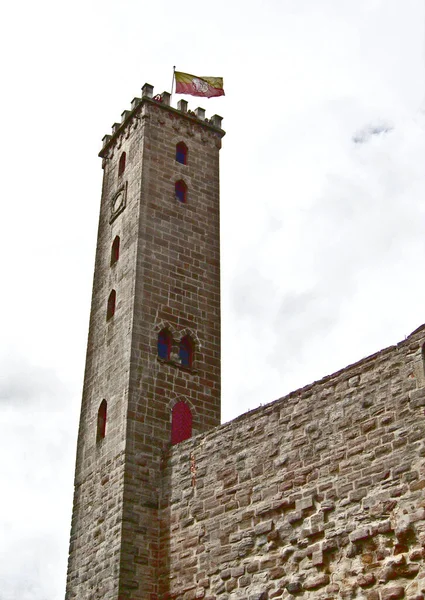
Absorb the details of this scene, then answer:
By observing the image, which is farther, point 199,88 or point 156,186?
point 199,88

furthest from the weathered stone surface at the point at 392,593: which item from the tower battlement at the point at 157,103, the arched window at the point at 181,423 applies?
the tower battlement at the point at 157,103

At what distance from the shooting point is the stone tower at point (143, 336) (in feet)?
53.2

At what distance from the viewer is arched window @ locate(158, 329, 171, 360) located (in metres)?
18.3

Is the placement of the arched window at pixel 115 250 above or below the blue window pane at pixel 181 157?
below

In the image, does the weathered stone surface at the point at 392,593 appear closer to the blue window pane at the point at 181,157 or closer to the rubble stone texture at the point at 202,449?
the rubble stone texture at the point at 202,449

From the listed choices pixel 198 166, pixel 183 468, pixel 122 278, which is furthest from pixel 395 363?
pixel 198 166

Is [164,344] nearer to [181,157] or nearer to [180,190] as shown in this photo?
[180,190]

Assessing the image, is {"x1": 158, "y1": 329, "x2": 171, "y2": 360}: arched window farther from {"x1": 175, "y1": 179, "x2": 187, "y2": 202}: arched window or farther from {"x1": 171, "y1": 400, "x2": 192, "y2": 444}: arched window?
{"x1": 175, "y1": 179, "x2": 187, "y2": 202}: arched window

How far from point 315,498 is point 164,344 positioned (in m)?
6.30

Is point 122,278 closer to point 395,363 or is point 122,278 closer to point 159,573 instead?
point 159,573

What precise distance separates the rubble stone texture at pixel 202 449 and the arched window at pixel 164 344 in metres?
0.14

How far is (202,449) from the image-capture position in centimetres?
1574

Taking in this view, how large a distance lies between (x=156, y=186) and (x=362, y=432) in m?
9.36

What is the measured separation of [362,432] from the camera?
1274 cm
